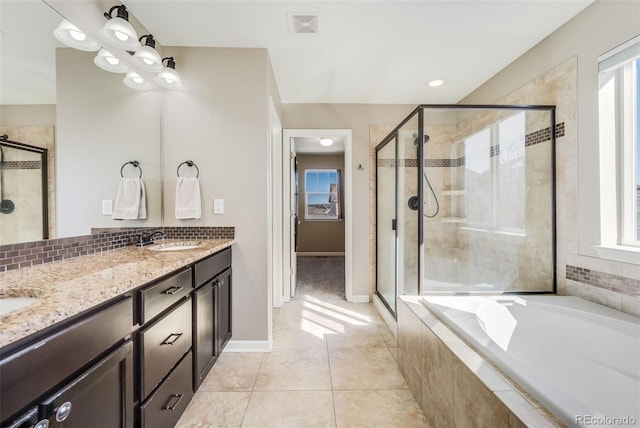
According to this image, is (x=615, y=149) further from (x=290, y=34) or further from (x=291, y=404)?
(x=291, y=404)

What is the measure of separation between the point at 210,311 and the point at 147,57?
1678 millimetres

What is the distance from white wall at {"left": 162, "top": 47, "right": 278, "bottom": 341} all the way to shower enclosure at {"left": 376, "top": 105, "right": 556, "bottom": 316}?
1.21 meters

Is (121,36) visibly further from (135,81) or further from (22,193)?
(22,193)

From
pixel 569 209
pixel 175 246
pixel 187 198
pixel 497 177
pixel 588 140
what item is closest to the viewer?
pixel 588 140

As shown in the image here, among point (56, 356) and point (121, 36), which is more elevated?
point (121, 36)

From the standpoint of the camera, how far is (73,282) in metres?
0.90

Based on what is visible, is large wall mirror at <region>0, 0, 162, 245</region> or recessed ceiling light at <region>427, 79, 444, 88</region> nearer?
large wall mirror at <region>0, 0, 162, 245</region>

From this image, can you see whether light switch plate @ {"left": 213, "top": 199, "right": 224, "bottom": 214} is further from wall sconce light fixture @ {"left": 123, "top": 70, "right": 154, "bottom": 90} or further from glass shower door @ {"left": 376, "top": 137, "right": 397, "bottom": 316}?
glass shower door @ {"left": 376, "top": 137, "right": 397, "bottom": 316}

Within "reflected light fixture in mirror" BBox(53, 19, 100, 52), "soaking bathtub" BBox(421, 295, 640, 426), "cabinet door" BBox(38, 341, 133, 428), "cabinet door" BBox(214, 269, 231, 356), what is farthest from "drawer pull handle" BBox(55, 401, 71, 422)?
"reflected light fixture in mirror" BBox(53, 19, 100, 52)

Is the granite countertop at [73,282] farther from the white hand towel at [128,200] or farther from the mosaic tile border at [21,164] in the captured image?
the mosaic tile border at [21,164]

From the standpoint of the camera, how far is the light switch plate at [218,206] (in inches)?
79.8

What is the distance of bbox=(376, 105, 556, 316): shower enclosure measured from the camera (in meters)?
1.90

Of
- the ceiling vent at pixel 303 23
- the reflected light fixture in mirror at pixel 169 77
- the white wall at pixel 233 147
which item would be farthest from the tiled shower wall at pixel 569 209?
the reflected light fixture in mirror at pixel 169 77

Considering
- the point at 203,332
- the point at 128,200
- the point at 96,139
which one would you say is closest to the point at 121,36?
the point at 96,139
